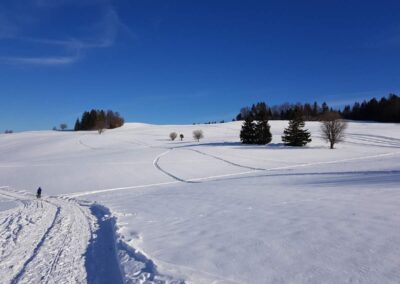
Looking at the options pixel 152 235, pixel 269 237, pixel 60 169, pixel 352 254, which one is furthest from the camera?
pixel 60 169

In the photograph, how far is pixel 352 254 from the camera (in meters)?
7.38

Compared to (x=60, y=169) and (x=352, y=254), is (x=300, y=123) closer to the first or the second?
(x=60, y=169)

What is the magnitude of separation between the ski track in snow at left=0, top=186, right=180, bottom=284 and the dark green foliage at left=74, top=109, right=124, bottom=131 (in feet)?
391

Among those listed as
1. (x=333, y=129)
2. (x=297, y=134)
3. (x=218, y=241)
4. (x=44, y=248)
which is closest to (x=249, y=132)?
(x=297, y=134)

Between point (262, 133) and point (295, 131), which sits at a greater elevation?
point (295, 131)

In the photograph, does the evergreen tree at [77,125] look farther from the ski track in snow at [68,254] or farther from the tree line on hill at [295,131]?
the ski track in snow at [68,254]

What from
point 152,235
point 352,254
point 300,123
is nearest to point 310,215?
point 352,254

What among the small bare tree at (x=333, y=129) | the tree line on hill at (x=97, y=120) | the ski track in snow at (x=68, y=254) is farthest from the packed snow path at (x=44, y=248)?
the tree line on hill at (x=97, y=120)

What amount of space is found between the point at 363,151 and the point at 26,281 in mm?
52977

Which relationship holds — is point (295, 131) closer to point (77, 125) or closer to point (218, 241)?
point (218, 241)

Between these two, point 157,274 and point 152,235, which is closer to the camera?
point 157,274

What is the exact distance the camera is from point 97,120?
13112 cm

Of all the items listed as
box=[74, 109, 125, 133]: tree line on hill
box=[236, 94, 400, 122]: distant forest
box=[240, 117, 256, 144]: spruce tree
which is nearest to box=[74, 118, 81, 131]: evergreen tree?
box=[74, 109, 125, 133]: tree line on hill

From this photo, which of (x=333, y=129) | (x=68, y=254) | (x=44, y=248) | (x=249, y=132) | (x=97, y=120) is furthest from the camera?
(x=97, y=120)
